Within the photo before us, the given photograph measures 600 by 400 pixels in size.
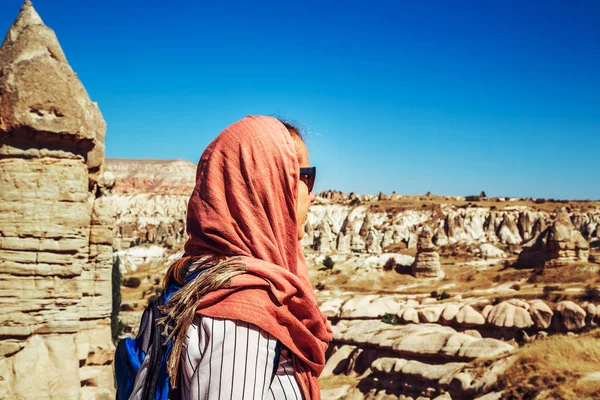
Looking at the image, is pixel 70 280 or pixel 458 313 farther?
pixel 458 313

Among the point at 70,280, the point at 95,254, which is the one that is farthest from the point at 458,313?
the point at 70,280

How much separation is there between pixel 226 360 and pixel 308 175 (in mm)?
589

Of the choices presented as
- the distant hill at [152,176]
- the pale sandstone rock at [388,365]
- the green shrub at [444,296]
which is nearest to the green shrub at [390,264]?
the green shrub at [444,296]

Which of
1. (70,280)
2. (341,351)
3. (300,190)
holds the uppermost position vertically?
(300,190)

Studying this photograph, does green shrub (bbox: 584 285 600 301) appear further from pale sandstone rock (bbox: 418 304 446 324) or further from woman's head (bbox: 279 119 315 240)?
woman's head (bbox: 279 119 315 240)

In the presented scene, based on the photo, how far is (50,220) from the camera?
6203 mm

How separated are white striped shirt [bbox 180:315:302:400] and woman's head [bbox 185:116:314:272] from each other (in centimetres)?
22

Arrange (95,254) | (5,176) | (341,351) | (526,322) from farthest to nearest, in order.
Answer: (341,351)
(526,322)
(95,254)
(5,176)

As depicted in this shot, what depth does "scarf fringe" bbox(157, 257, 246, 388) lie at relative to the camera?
1.25m

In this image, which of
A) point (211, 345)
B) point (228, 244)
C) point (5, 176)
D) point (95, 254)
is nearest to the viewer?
point (211, 345)

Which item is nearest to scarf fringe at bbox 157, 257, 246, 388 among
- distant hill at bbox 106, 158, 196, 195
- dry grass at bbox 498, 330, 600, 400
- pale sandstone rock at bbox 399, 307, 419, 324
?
dry grass at bbox 498, 330, 600, 400

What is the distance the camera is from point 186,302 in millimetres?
1279

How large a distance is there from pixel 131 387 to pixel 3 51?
6381 millimetres

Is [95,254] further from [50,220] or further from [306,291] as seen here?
[306,291]
